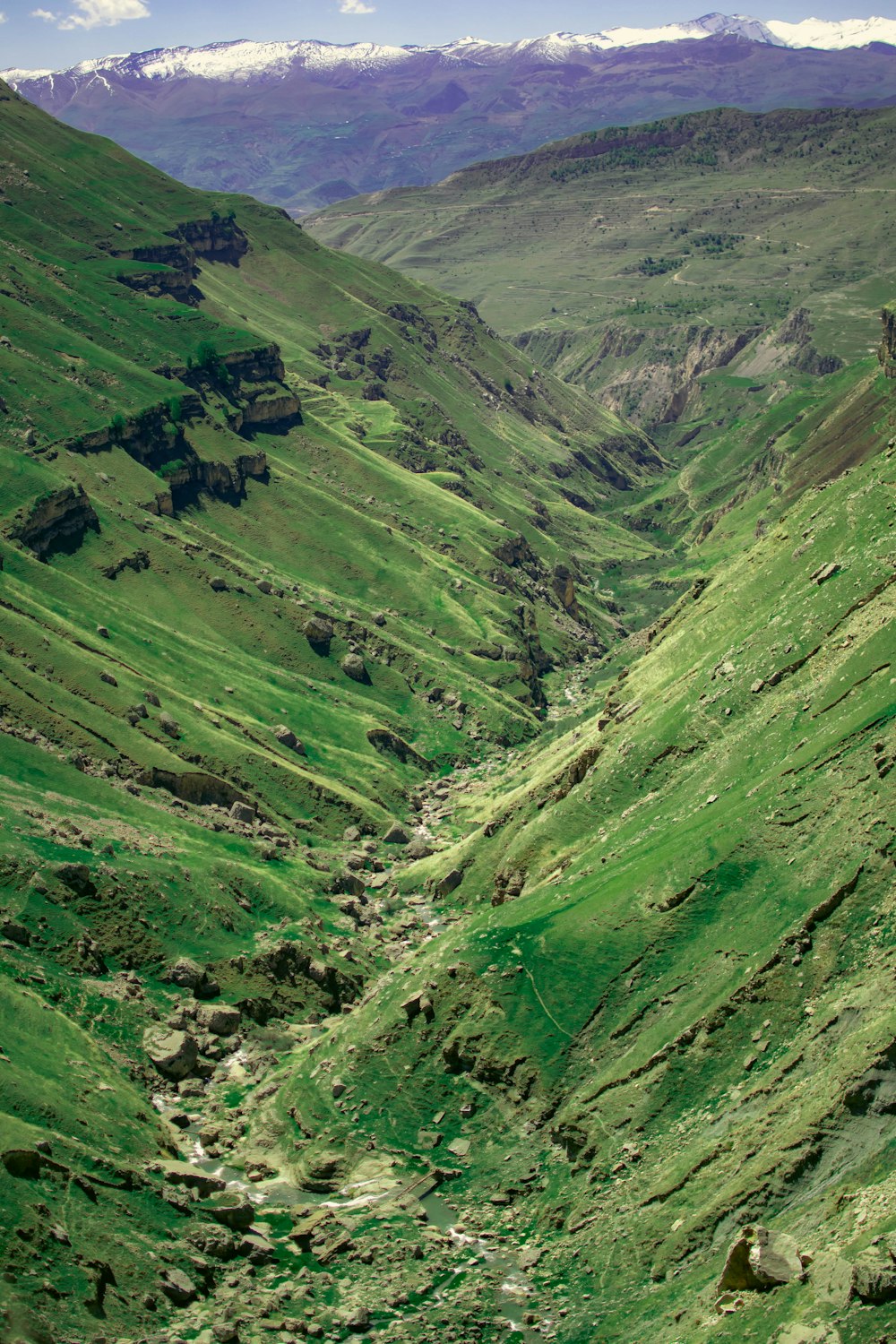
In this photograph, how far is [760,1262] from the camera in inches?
2486

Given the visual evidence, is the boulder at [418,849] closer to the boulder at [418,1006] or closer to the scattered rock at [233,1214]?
the boulder at [418,1006]

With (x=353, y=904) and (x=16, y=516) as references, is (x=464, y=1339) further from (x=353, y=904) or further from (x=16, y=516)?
(x=16, y=516)

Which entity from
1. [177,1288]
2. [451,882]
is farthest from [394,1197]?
[451,882]

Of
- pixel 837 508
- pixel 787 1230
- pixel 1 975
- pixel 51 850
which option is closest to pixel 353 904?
pixel 51 850

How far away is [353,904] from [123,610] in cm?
6487

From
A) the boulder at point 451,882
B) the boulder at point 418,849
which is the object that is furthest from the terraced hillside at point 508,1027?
the boulder at point 418,849

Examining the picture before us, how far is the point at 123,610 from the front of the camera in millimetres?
193250

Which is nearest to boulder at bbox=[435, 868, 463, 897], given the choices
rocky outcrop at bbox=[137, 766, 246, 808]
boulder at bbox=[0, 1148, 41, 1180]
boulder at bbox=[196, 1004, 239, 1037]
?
rocky outcrop at bbox=[137, 766, 246, 808]

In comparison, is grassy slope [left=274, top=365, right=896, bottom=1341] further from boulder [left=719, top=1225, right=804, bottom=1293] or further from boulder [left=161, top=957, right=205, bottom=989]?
boulder [left=161, top=957, right=205, bottom=989]

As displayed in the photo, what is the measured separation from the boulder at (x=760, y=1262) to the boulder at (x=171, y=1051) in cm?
5075

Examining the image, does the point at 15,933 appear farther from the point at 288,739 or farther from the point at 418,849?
the point at 288,739

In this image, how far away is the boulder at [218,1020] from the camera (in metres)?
114

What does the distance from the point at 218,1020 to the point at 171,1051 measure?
28.5ft

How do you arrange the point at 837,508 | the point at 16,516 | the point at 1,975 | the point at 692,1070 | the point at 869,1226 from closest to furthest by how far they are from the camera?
1. the point at 869,1226
2. the point at 692,1070
3. the point at 1,975
4. the point at 837,508
5. the point at 16,516
